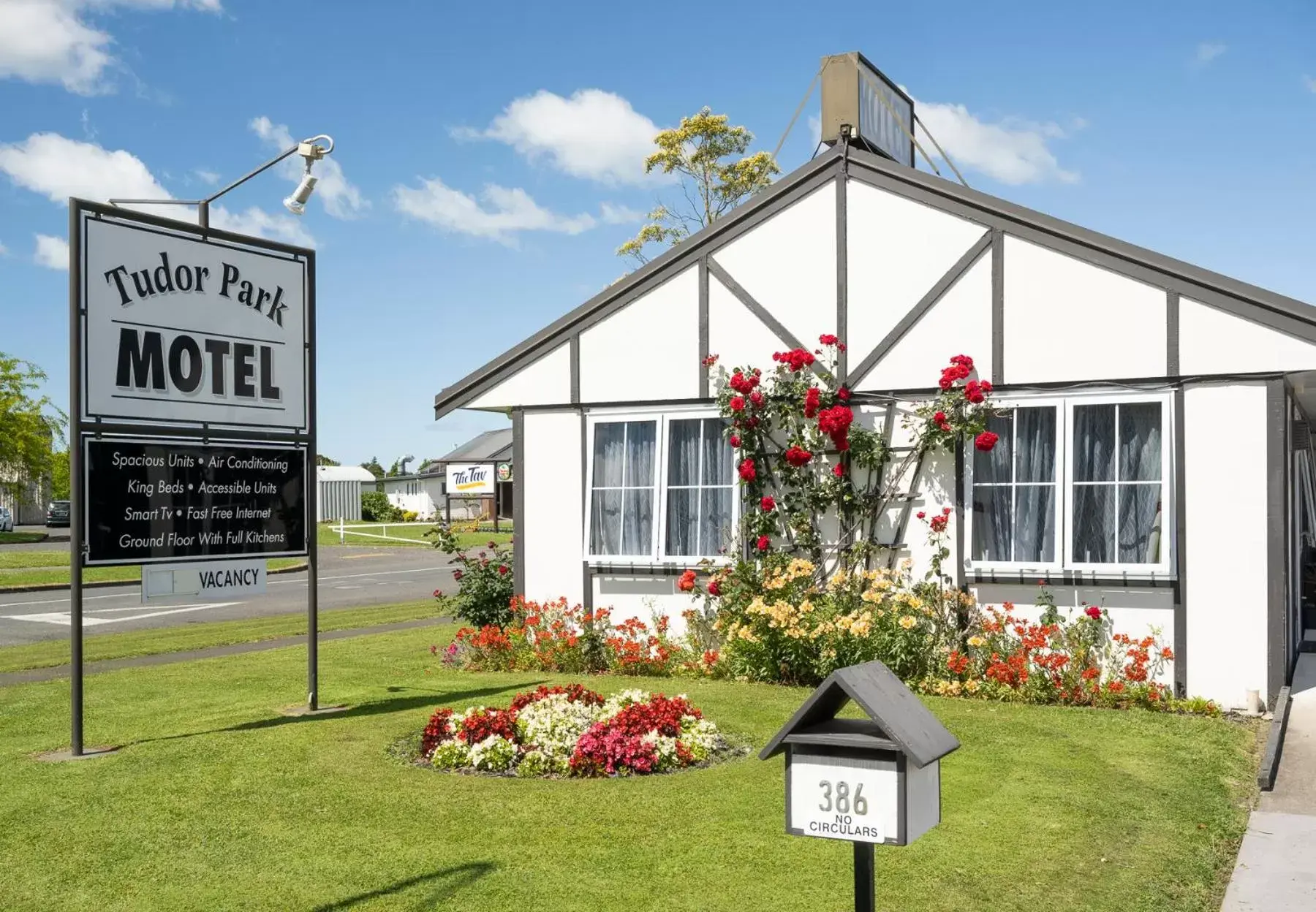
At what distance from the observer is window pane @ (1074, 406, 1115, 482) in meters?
9.77

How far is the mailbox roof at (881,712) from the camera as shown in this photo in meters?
3.28

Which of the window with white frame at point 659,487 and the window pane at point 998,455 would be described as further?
the window with white frame at point 659,487

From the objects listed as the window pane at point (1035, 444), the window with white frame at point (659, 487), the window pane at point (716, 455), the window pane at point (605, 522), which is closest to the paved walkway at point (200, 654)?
the window pane at point (605, 522)

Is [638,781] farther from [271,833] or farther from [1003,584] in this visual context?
[1003,584]

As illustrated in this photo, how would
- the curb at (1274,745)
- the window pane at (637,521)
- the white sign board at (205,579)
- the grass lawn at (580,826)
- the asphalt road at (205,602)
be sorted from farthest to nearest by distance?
the asphalt road at (205,602) → the window pane at (637,521) → the white sign board at (205,579) → the curb at (1274,745) → the grass lawn at (580,826)

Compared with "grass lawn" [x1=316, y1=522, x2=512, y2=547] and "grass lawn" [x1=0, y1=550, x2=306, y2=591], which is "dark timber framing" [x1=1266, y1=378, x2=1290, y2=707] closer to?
"grass lawn" [x1=0, y1=550, x2=306, y2=591]

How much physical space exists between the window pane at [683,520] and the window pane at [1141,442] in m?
3.84

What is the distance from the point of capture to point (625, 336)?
11.8m

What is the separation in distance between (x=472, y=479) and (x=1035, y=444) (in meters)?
45.0

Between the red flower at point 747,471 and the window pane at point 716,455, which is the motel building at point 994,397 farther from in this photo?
the red flower at point 747,471

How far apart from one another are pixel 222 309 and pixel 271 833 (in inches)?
183

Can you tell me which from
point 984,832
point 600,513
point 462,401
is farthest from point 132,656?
point 984,832

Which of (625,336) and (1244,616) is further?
(625,336)

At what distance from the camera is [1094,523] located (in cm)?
976
